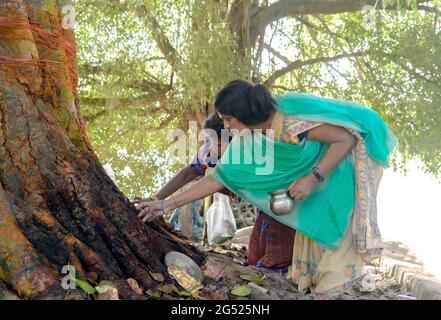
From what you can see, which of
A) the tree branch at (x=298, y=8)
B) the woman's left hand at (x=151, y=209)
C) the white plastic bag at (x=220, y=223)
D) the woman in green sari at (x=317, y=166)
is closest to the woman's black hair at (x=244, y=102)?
the woman in green sari at (x=317, y=166)

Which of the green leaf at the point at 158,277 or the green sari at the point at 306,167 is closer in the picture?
the green leaf at the point at 158,277

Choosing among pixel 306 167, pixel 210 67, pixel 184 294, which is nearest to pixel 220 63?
pixel 210 67

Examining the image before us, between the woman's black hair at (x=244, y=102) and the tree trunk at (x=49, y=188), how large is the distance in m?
0.73

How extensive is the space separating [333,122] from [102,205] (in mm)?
1283

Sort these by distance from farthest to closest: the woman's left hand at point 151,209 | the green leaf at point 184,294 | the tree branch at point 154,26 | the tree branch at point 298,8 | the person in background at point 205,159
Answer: the tree branch at point 298,8 → the tree branch at point 154,26 → the person in background at point 205,159 → the woman's left hand at point 151,209 → the green leaf at point 184,294

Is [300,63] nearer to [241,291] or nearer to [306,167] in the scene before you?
[306,167]

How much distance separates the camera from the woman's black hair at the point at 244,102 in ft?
11.8

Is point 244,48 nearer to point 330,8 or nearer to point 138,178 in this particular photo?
point 330,8

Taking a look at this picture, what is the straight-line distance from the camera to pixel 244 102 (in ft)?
11.8

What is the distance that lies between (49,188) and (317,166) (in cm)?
139

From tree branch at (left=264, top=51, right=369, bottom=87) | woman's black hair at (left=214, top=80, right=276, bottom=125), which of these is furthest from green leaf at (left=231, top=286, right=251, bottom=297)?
tree branch at (left=264, top=51, right=369, bottom=87)

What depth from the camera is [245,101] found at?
3611 mm

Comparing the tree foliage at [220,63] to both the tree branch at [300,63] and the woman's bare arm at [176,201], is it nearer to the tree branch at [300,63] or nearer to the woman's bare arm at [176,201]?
the tree branch at [300,63]
